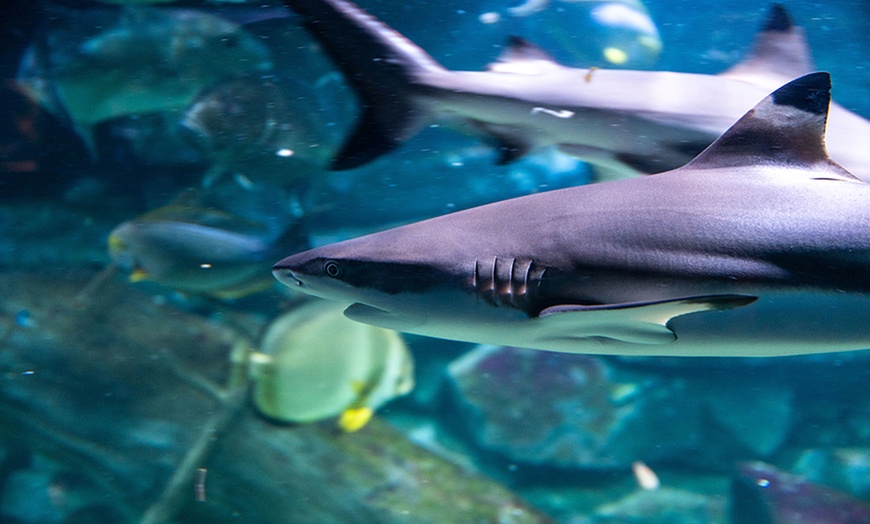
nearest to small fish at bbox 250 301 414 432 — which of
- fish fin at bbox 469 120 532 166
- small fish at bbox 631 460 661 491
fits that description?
fish fin at bbox 469 120 532 166

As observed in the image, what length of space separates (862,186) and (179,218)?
3.81 meters

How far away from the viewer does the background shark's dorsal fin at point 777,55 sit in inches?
83.2

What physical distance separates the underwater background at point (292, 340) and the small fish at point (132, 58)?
0.02 m

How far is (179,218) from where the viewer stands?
12.7ft

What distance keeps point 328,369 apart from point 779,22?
310cm

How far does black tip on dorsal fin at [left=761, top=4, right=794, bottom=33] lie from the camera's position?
219 cm

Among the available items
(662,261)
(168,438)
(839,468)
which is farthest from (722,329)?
(839,468)

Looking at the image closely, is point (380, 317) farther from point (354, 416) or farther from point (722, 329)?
point (354, 416)

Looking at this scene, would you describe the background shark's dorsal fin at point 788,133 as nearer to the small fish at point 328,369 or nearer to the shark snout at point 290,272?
the shark snout at point 290,272

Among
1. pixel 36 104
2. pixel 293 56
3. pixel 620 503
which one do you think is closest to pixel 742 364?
pixel 620 503

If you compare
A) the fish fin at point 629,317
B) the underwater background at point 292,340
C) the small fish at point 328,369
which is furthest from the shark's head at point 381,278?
the small fish at point 328,369

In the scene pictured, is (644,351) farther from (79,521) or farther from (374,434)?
(79,521)

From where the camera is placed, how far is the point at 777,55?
2148 mm

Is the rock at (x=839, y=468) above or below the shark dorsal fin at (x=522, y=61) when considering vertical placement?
below
